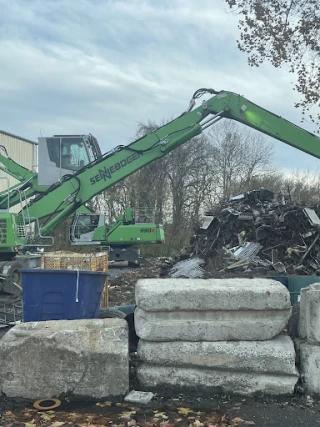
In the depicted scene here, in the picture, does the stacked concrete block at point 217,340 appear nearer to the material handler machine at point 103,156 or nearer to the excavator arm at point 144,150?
the material handler machine at point 103,156

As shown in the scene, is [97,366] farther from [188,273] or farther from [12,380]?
[188,273]

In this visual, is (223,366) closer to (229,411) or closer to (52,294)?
(229,411)

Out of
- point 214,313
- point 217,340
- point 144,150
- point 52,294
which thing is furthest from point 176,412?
point 144,150

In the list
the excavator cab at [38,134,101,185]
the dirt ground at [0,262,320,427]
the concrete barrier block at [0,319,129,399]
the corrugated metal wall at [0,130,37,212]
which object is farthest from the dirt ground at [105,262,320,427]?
the corrugated metal wall at [0,130,37,212]

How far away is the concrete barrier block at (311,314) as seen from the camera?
4.46 m

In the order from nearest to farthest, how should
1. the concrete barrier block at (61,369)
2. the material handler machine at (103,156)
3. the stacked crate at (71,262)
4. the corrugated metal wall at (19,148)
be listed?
the concrete barrier block at (61,369), the stacked crate at (71,262), the material handler machine at (103,156), the corrugated metal wall at (19,148)

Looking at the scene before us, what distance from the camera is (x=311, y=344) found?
14.7 feet

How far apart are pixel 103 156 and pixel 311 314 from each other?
1049cm

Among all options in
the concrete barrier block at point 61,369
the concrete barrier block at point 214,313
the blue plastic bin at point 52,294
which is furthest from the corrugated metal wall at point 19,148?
the concrete barrier block at point 214,313

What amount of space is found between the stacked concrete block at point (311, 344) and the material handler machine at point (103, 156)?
29.7ft

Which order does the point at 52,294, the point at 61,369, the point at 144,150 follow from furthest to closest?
the point at 144,150 → the point at 52,294 → the point at 61,369

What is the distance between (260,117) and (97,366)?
10592 millimetres

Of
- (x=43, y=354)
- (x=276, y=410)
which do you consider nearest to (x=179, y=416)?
(x=276, y=410)

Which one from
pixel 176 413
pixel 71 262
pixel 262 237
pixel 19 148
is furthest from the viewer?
pixel 19 148
